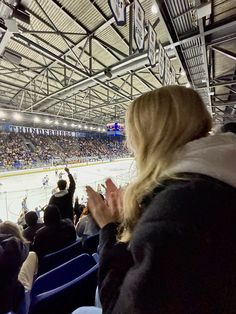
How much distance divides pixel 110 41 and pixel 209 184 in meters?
6.19

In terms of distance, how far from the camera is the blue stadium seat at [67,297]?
4.51 feet

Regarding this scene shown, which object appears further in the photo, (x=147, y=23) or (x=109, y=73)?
(x=109, y=73)

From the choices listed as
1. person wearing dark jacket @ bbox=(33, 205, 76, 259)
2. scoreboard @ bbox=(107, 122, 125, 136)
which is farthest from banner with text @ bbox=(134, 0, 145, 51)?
scoreboard @ bbox=(107, 122, 125, 136)

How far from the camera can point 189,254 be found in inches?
24.3

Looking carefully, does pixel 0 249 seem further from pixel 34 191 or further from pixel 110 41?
pixel 34 191

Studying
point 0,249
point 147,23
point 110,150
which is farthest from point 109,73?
point 110,150

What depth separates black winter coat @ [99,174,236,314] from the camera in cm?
62

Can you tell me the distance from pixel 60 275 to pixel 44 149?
25.8 metres

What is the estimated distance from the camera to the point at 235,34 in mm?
4914

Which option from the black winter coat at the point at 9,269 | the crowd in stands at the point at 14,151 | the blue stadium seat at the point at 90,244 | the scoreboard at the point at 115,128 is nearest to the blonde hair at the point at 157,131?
the black winter coat at the point at 9,269

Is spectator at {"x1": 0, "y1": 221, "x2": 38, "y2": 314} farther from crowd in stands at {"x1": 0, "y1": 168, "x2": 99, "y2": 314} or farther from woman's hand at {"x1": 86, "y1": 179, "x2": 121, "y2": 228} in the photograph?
woman's hand at {"x1": 86, "y1": 179, "x2": 121, "y2": 228}

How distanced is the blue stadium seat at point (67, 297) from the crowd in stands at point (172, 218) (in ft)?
2.50

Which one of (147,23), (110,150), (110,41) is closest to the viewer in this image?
(147,23)

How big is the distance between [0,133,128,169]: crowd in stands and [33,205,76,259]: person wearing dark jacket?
14386 mm
